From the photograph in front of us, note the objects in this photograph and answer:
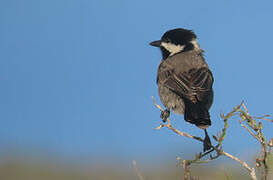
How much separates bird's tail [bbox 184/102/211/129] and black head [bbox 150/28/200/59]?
2.08 meters

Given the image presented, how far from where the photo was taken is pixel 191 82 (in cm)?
629

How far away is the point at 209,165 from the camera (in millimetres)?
10656

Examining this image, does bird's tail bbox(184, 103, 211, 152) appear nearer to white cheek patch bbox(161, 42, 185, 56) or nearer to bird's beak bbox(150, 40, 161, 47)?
white cheek patch bbox(161, 42, 185, 56)

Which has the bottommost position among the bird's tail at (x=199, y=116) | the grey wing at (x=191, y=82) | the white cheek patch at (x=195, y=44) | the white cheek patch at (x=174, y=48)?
the bird's tail at (x=199, y=116)

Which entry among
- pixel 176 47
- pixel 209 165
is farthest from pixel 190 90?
pixel 209 165

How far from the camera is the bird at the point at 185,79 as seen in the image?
5.73m

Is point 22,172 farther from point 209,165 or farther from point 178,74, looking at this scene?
point 178,74

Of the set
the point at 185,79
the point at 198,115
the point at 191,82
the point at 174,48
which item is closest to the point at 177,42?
the point at 174,48

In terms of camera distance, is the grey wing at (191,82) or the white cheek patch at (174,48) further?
the white cheek patch at (174,48)

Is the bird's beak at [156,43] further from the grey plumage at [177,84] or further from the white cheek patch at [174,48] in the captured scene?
the grey plumage at [177,84]

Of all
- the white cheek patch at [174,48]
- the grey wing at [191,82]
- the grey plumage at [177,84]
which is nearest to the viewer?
the grey wing at [191,82]

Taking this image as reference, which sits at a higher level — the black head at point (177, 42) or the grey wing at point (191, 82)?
the black head at point (177, 42)

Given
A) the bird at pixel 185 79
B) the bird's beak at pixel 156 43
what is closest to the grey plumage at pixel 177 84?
the bird at pixel 185 79

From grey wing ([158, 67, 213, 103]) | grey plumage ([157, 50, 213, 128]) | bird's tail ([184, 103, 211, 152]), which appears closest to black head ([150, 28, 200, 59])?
grey plumage ([157, 50, 213, 128])
